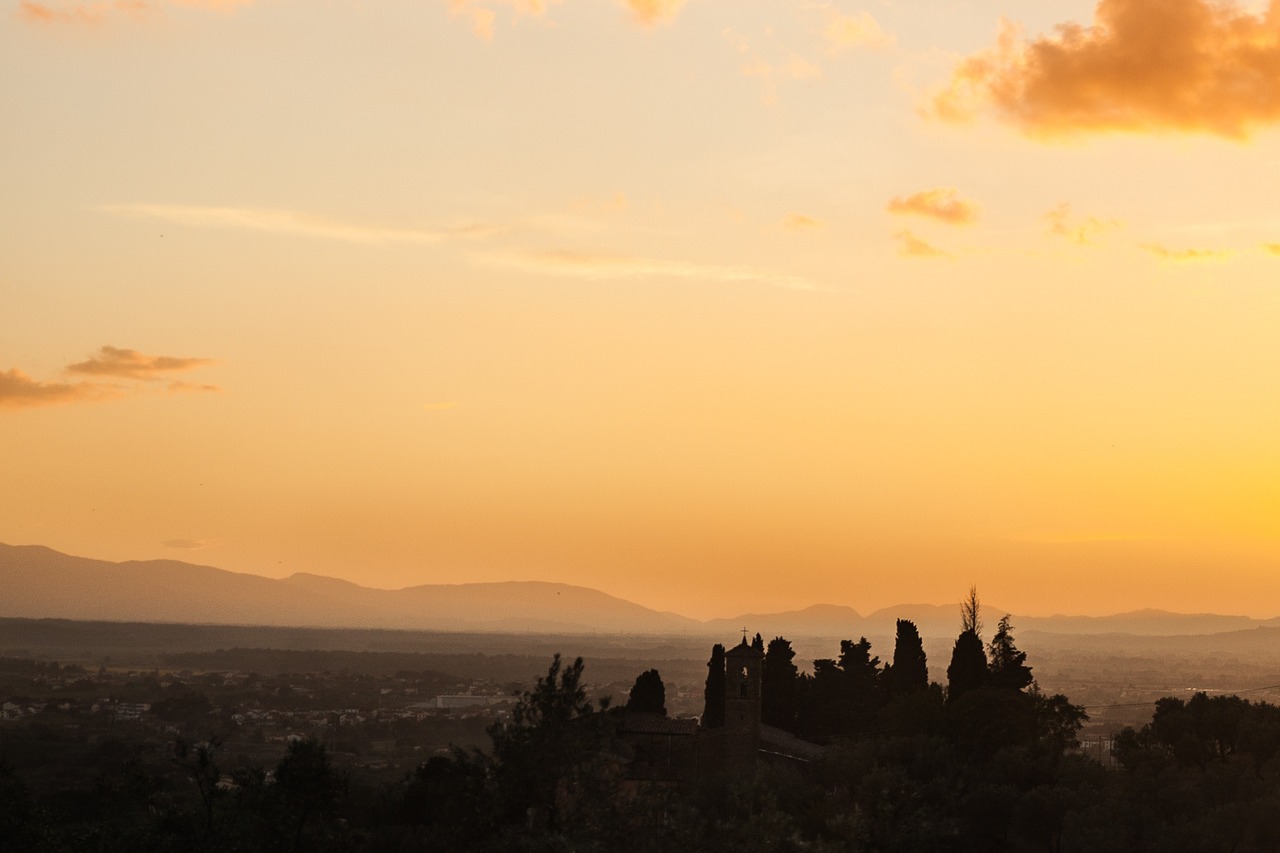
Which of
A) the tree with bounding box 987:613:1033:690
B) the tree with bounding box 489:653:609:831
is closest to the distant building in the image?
the tree with bounding box 987:613:1033:690

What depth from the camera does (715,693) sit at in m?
54.5

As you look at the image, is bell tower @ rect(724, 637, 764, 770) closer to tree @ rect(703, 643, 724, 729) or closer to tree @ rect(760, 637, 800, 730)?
tree @ rect(703, 643, 724, 729)

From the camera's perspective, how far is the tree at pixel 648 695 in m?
55.4

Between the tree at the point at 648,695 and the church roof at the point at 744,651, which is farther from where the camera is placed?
the tree at the point at 648,695

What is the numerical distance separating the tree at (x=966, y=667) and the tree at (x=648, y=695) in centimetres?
1109

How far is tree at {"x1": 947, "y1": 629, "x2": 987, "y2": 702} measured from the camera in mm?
52250

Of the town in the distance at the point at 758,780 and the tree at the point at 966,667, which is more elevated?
the tree at the point at 966,667

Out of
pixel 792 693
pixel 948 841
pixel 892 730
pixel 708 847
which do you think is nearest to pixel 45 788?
pixel 792 693

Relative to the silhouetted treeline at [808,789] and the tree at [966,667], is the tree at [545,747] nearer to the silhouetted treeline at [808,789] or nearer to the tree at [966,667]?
the silhouetted treeline at [808,789]

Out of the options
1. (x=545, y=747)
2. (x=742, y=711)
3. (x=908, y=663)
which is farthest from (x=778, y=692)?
(x=545, y=747)

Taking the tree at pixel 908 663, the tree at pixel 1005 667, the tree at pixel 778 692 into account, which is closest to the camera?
the tree at pixel 1005 667

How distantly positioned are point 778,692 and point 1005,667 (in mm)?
8809

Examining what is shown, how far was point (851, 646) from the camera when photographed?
60219mm

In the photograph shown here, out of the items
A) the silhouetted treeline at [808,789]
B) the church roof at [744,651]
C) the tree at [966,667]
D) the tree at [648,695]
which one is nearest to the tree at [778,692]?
the silhouetted treeline at [808,789]
